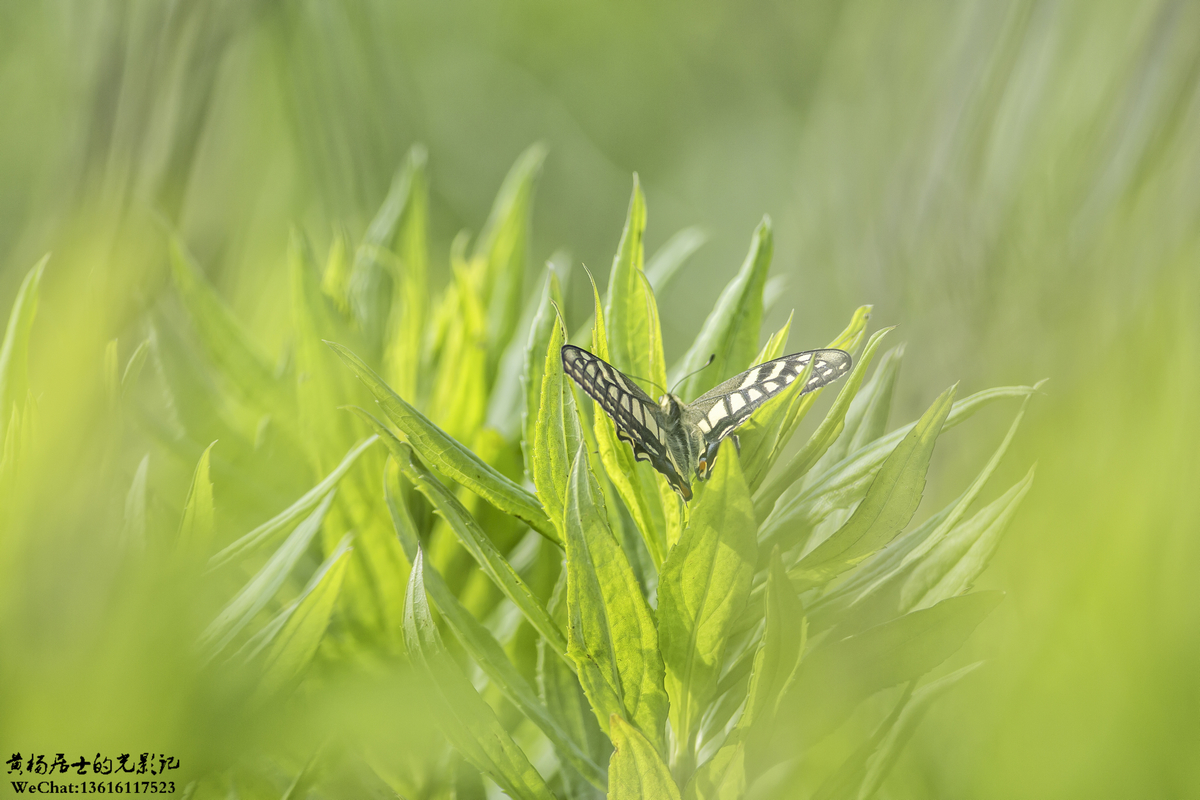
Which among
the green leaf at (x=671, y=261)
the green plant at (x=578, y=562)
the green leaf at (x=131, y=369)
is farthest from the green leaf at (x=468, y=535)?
the green leaf at (x=671, y=261)

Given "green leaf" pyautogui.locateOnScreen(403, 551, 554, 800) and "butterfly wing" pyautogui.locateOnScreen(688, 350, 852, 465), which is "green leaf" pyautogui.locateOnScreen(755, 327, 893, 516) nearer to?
"butterfly wing" pyautogui.locateOnScreen(688, 350, 852, 465)

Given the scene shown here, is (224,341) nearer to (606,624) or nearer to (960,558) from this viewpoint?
(606,624)

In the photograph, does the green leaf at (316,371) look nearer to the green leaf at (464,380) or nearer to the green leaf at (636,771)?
the green leaf at (464,380)

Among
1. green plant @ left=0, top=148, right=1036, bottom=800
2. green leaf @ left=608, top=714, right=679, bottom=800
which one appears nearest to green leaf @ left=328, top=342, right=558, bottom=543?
green plant @ left=0, top=148, right=1036, bottom=800

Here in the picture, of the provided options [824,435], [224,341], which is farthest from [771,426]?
[224,341]

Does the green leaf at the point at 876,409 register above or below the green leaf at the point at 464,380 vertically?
below

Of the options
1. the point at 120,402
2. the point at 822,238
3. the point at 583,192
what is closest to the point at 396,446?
the point at 120,402

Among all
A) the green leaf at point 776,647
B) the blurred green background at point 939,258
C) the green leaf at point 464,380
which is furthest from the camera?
the green leaf at point 464,380
